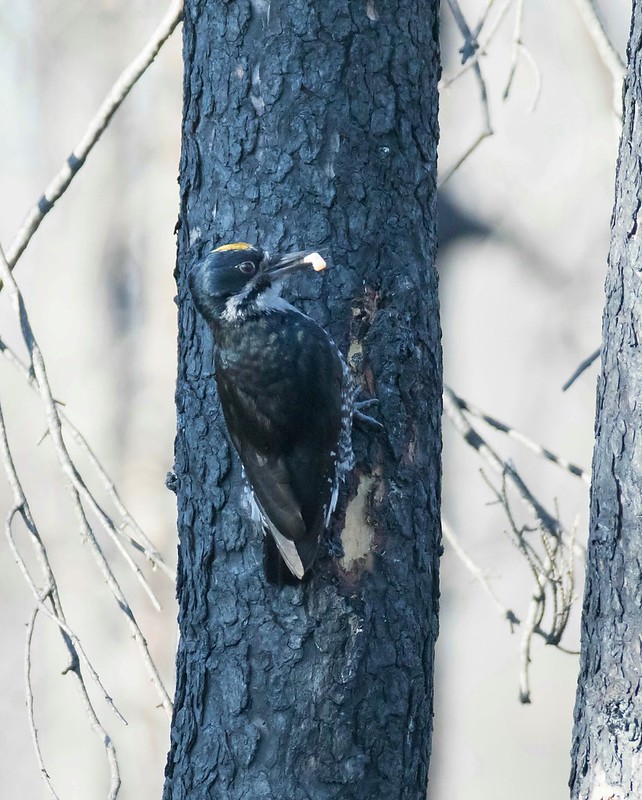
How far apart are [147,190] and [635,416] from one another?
198 inches

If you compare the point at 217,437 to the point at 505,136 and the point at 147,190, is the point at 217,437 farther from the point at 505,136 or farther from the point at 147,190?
the point at 147,190

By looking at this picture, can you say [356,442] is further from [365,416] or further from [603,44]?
[603,44]

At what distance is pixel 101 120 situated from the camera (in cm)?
292

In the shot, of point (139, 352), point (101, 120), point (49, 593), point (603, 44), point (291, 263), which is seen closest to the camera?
point (291, 263)

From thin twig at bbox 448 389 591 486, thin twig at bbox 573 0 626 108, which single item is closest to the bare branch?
thin twig at bbox 573 0 626 108

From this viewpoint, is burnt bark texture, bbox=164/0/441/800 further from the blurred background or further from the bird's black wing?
the blurred background

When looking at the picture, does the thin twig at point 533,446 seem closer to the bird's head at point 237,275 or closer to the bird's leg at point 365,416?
the bird's leg at point 365,416

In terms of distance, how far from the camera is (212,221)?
256 cm

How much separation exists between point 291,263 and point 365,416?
39cm

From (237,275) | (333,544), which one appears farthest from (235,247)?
(333,544)

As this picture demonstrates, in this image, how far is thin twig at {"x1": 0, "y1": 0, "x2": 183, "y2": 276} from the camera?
114 inches

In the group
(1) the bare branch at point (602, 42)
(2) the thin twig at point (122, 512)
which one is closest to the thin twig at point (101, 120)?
(2) the thin twig at point (122, 512)

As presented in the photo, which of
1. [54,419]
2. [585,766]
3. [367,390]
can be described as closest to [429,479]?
[367,390]

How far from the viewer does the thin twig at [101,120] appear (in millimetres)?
2893
